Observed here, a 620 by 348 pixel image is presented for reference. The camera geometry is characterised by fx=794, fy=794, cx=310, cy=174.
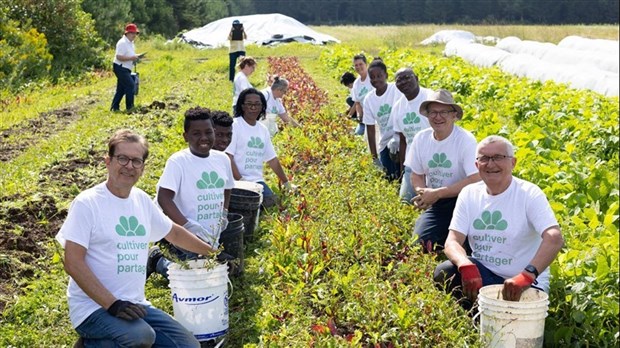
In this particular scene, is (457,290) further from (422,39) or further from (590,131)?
(422,39)

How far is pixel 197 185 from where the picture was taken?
5.75 m

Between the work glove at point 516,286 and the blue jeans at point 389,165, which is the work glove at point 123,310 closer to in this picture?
the work glove at point 516,286

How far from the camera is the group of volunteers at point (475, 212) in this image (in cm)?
482

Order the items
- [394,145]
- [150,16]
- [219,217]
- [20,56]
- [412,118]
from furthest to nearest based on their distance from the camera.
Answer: [150,16]
[20,56]
[394,145]
[412,118]
[219,217]

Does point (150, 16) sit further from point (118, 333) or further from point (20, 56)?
point (118, 333)

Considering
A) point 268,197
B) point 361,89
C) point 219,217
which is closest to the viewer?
point 219,217

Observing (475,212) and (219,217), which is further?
(219,217)

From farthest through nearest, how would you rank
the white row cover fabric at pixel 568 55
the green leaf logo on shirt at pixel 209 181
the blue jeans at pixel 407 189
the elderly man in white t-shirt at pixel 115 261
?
the white row cover fabric at pixel 568 55
the blue jeans at pixel 407 189
the green leaf logo on shirt at pixel 209 181
the elderly man in white t-shirt at pixel 115 261

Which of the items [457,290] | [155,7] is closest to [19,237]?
[457,290]

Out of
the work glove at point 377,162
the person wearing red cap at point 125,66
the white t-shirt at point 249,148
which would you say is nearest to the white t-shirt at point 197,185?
the white t-shirt at point 249,148

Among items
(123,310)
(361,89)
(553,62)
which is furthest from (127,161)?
(553,62)

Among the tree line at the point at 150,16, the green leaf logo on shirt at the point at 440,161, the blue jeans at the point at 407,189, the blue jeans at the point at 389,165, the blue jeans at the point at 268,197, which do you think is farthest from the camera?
the tree line at the point at 150,16

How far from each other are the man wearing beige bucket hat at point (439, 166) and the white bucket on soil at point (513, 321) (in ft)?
6.46

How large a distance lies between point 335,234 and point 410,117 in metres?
2.10
